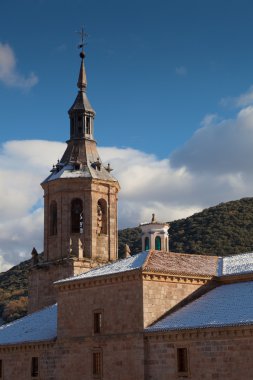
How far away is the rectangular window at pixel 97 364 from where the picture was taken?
2720 cm

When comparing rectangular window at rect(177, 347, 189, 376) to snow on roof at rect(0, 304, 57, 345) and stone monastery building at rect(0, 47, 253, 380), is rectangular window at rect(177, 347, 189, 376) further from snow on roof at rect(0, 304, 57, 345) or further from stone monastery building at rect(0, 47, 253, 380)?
snow on roof at rect(0, 304, 57, 345)

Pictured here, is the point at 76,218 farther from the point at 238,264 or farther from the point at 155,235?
the point at 238,264

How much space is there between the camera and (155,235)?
35438 millimetres

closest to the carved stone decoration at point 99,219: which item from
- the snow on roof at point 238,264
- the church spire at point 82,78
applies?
the church spire at point 82,78

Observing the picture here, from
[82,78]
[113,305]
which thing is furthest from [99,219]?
[113,305]

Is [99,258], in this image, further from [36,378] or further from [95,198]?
[36,378]

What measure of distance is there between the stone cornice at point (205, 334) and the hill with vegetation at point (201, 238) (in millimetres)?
23411

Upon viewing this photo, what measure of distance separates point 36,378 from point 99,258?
7.10m

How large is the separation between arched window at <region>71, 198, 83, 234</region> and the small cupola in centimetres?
312

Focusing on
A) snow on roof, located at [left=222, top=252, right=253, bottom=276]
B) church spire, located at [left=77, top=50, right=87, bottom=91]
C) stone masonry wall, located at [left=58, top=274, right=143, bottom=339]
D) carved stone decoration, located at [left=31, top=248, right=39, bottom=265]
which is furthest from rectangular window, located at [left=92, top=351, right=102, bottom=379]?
church spire, located at [left=77, top=50, right=87, bottom=91]

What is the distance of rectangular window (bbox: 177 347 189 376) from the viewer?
24328 millimetres

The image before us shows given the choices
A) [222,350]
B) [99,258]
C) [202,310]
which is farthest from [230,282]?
[99,258]

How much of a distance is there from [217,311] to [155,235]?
10749 millimetres

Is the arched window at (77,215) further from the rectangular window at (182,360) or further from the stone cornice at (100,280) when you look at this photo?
the rectangular window at (182,360)
